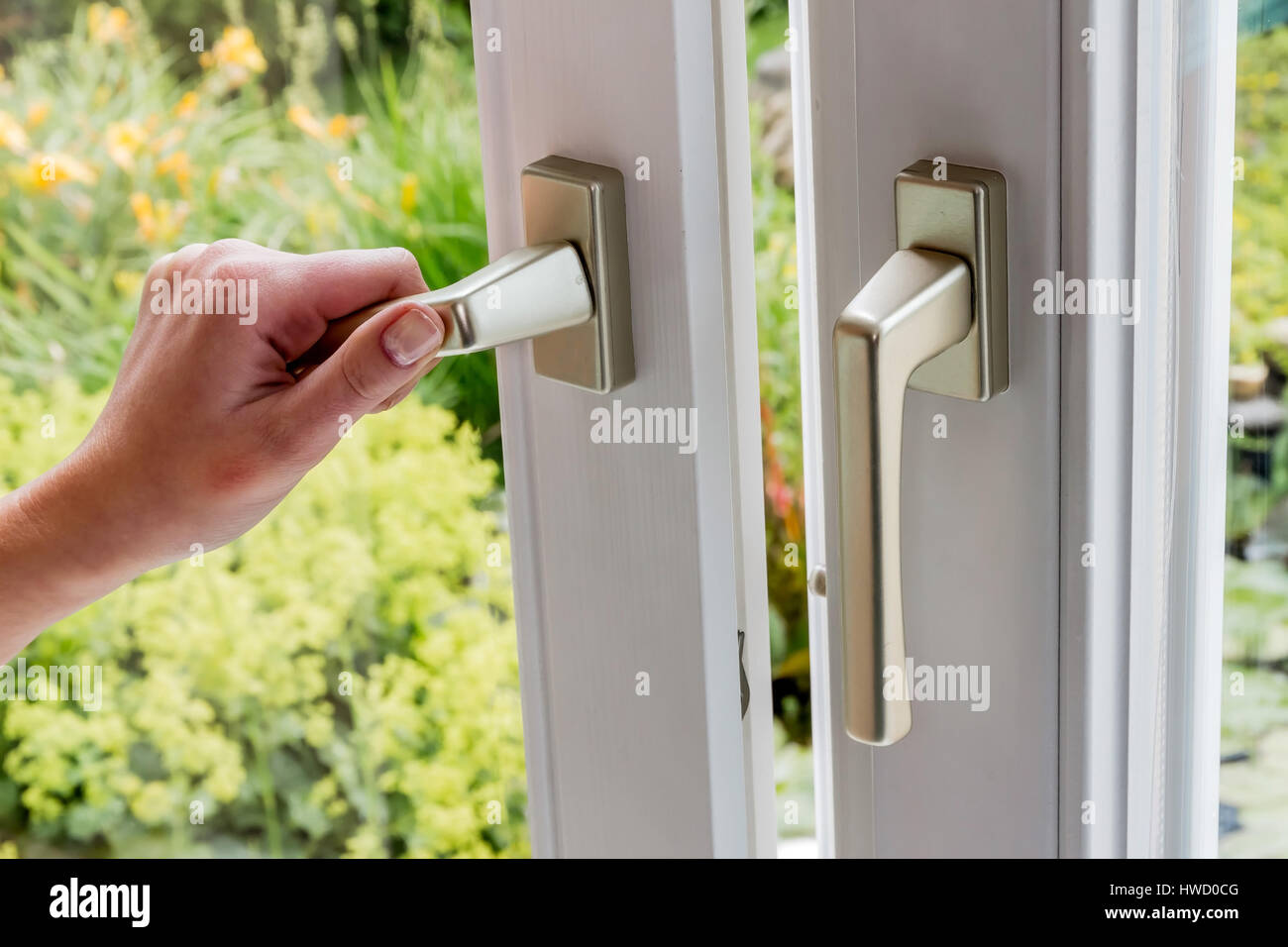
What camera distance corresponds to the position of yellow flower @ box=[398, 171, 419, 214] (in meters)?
0.58

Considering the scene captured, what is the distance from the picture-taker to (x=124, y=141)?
59cm

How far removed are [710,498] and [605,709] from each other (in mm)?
120

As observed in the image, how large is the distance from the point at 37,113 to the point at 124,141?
0.15ft

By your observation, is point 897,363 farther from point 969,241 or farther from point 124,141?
point 124,141

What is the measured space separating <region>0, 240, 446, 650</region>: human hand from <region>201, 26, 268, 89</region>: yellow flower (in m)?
0.08

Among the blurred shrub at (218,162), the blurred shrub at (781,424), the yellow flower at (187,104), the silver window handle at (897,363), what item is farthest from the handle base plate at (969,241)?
the yellow flower at (187,104)

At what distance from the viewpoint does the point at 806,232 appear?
1.70 ft

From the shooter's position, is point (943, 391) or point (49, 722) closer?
point (943, 391)

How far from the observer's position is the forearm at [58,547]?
60cm

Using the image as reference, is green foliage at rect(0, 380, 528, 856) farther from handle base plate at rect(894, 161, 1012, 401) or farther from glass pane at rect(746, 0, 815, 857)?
handle base plate at rect(894, 161, 1012, 401)

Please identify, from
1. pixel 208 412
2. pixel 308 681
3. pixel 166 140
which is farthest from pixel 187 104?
pixel 308 681

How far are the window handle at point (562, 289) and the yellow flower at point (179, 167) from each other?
0.14 meters
